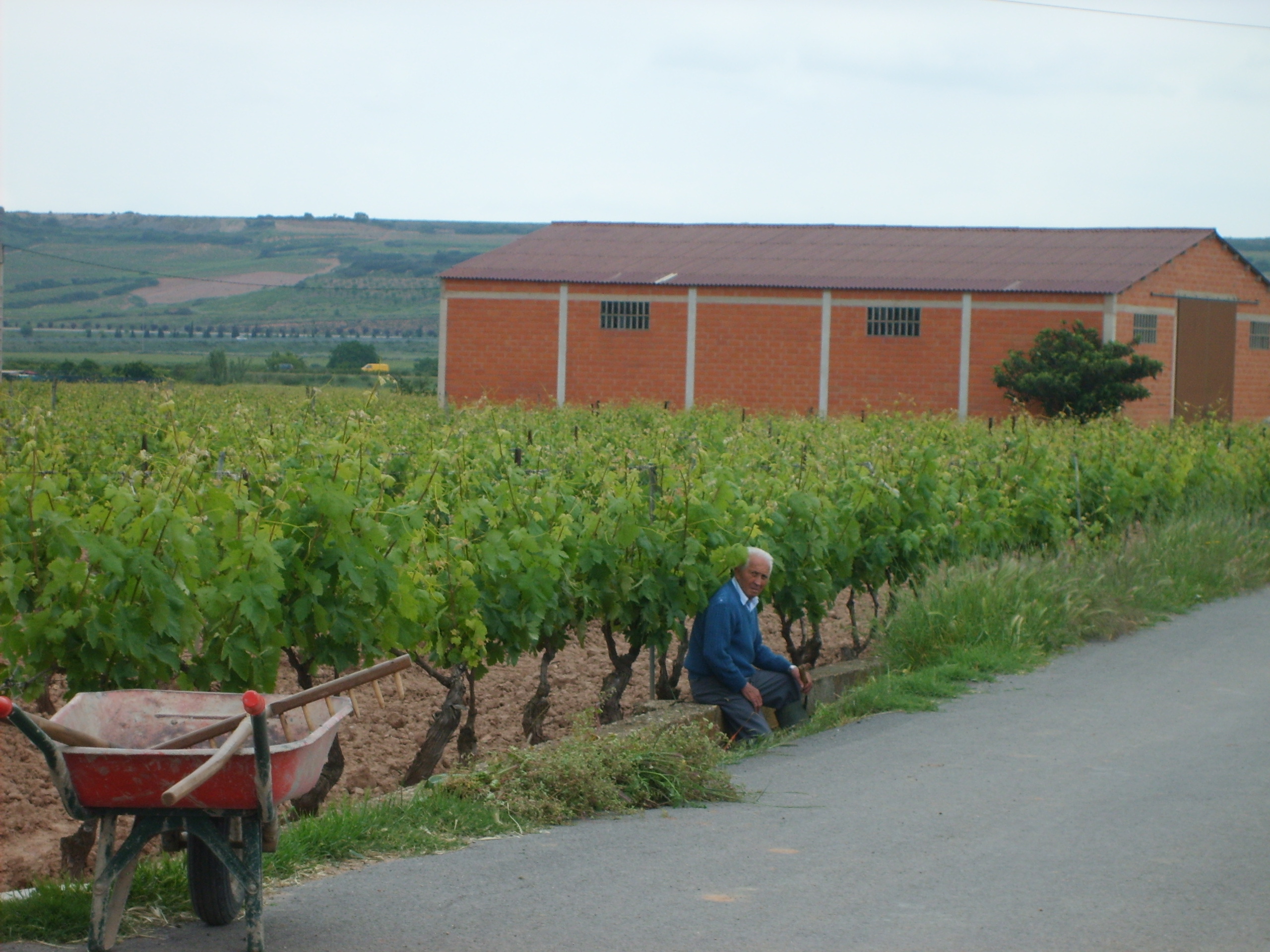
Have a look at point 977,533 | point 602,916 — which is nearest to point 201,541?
point 602,916

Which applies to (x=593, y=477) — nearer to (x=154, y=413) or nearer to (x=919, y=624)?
(x=919, y=624)

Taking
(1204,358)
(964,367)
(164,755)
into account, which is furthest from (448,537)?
(1204,358)

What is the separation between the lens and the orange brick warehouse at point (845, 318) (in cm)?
3722

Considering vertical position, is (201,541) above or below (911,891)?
above

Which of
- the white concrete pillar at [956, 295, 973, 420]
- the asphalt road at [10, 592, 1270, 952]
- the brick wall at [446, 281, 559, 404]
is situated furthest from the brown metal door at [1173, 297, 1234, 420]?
the asphalt road at [10, 592, 1270, 952]

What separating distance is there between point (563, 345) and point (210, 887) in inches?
1394

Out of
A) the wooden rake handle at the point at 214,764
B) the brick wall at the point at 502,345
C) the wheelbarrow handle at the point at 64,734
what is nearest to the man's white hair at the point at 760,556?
Result: the wooden rake handle at the point at 214,764

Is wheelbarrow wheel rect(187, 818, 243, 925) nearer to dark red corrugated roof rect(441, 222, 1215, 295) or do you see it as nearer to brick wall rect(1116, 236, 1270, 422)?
dark red corrugated roof rect(441, 222, 1215, 295)

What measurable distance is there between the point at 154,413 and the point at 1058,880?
51.9 feet

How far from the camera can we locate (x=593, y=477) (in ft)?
36.0

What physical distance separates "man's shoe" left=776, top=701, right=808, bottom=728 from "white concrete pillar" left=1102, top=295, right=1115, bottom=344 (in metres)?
28.4

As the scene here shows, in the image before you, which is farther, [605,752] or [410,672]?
[410,672]

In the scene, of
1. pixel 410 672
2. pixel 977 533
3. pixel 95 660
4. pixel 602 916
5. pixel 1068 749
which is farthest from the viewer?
pixel 977 533

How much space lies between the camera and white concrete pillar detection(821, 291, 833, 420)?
38.2 m
